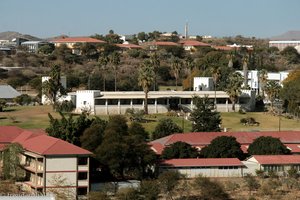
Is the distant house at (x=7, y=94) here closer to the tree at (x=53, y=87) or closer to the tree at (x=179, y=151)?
the tree at (x=53, y=87)

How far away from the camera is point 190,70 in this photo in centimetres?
12731

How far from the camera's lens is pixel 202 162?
210ft

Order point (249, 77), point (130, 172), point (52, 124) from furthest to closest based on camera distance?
point (249, 77)
point (52, 124)
point (130, 172)

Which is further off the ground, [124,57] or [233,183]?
[124,57]

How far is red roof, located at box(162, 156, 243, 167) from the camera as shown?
63.4 m

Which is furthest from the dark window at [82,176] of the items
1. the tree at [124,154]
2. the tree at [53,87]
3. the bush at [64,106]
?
the tree at [53,87]

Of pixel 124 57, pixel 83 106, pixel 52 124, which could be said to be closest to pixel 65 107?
pixel 83 106

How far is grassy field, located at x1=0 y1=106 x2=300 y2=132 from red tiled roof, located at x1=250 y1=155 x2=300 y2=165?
17.3 meters

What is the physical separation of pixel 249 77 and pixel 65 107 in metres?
40.1

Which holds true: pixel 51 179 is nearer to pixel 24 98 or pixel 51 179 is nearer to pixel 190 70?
pixel 24 98

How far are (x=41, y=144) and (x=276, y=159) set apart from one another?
1969 cm

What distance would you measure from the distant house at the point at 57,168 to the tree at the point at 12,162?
0.65m

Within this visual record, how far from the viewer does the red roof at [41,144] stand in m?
56.1

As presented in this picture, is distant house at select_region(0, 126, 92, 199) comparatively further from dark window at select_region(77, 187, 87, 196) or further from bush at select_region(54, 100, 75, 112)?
bush at select_region(54, 100, 75, 112)
